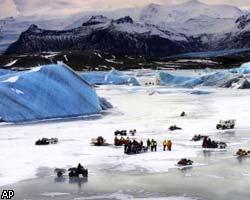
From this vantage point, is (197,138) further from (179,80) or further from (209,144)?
(179,80)

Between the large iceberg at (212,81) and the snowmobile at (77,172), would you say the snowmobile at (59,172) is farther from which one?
the large iceberg at (212,81)

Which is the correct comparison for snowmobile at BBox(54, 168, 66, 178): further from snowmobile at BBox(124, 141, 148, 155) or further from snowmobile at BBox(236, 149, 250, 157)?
snowmobile at BBox(236, 149, 250, 157)

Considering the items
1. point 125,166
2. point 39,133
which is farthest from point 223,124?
point 125,166

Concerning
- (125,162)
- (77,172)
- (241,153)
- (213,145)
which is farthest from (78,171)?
(213,145)

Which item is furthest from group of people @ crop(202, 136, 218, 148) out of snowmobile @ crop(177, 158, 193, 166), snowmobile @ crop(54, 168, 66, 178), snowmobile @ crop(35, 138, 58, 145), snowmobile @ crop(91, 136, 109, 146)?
snowmobile @ crop(54, 168, 66, 178)

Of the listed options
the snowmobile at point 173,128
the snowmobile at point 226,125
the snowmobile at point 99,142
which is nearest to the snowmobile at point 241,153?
the snowmobile at point 99,142
